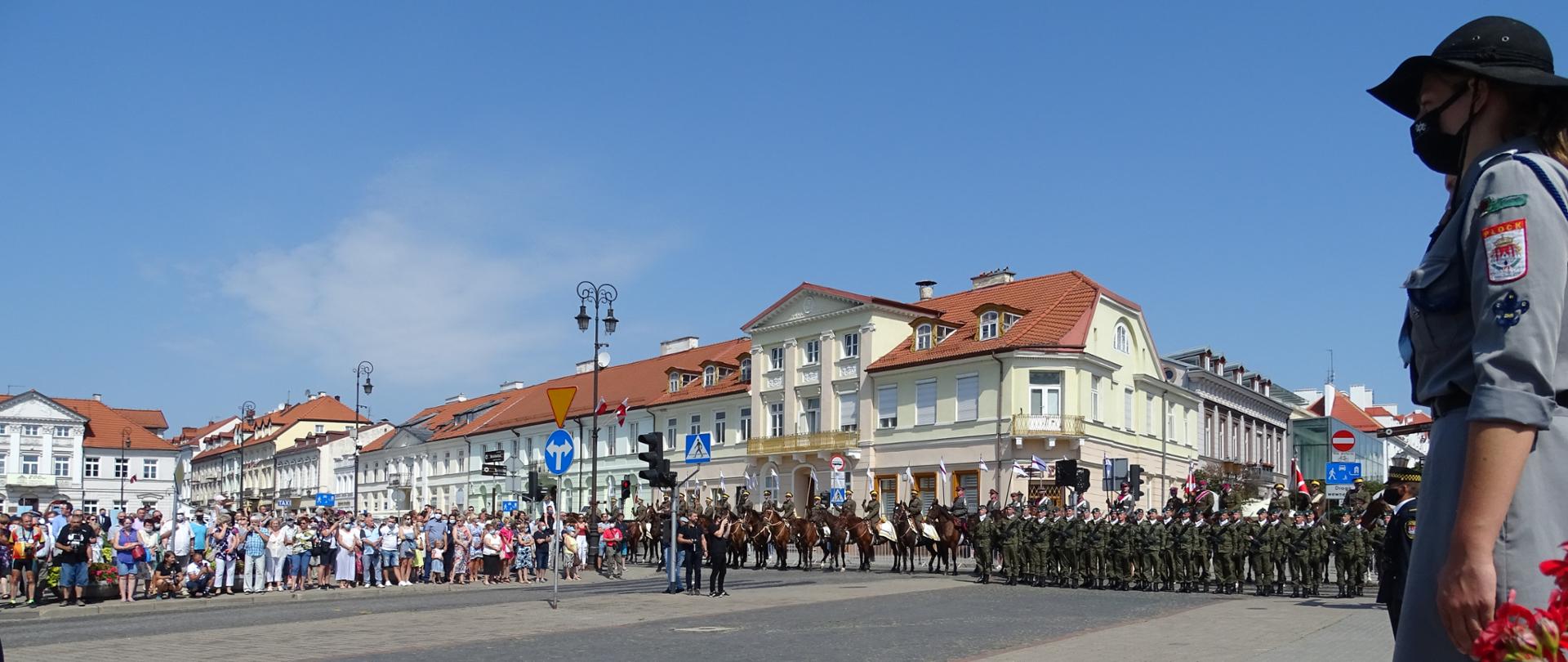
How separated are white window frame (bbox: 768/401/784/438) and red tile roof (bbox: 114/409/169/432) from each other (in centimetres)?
8621

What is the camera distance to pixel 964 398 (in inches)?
2074

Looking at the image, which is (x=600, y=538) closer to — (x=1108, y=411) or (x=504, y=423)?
(x=1108, y=411)

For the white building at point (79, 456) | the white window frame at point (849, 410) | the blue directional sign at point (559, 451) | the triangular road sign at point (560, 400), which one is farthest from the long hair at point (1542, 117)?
the white building at point (79, 456)

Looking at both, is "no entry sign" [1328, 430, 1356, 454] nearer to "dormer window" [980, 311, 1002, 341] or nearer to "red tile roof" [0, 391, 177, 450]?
"dormer window" [980, 311, 1002, 341]

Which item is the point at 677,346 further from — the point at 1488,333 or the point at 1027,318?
the point at 1488,333

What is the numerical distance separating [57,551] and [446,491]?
67030 millimetres

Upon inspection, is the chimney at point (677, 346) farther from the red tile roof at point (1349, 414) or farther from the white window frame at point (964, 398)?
the red tile roof at point (1349, 414)

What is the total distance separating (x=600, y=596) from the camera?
24.3 meters

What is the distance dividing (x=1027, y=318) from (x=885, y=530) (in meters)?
19.7

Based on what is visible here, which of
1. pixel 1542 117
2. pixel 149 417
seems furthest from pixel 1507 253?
pixel 149 417

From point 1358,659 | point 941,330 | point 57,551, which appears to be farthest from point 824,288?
point 1358,659

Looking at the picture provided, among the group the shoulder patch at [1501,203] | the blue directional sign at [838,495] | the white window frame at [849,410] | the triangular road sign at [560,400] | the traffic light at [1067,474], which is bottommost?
the blue directional sign at [838,495]

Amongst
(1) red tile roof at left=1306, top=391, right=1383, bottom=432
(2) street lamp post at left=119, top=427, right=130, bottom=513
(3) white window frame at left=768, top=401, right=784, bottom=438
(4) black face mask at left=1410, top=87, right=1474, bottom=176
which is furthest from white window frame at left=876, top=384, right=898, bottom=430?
(2) street lamp post at left=119, top=427, right=130, bottom=513

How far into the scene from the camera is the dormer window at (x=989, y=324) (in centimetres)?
5316
